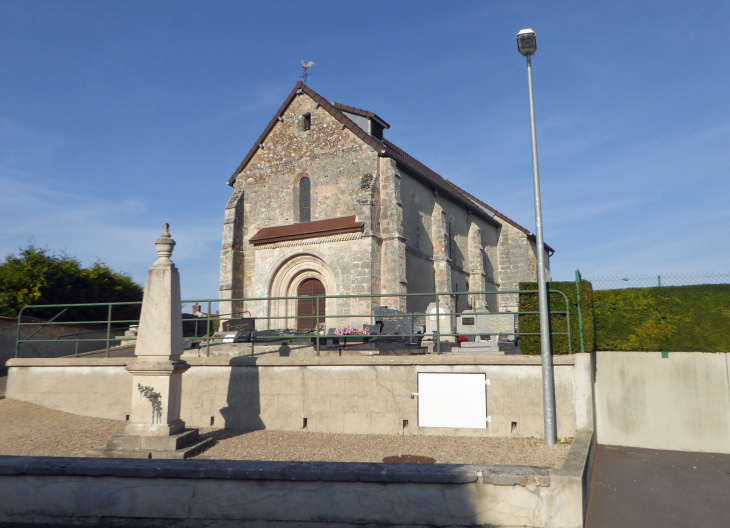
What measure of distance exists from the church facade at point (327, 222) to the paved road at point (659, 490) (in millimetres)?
10377

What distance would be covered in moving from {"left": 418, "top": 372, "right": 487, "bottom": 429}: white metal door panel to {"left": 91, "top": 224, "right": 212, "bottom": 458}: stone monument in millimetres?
3666

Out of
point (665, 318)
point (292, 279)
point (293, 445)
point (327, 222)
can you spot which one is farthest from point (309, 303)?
point (665, 318)

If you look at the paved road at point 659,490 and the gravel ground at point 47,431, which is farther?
the gravel ground at point 47,431

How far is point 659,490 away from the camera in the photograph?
6.45 metres

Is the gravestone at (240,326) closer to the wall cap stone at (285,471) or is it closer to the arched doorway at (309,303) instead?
the arched doorway at (309,303)

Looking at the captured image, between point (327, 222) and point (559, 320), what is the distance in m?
12.4

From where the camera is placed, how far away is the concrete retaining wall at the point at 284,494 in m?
4.51

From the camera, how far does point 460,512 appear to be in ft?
14.8

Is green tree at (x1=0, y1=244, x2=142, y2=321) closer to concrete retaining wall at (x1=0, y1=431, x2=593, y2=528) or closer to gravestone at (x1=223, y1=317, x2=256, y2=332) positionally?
gravestone at (x1=223, y1=317, x2=256, y2=332)

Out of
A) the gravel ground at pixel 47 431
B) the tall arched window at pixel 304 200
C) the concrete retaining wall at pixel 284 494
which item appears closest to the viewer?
the concrete retaining wall at pixel 284 494

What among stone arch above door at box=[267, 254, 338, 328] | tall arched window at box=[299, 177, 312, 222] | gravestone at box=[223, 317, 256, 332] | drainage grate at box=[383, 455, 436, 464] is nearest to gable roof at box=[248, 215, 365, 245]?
tall arched window at box=[299, 177, 312, 222]

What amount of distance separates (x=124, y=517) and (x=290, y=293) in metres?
15.6

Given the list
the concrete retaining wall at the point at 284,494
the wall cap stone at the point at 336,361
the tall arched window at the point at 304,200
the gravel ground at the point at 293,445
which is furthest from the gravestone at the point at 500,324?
the tall arched window at the point at 304,200

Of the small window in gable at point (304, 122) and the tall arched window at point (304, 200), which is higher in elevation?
the small window in gable at point (304, 122)
